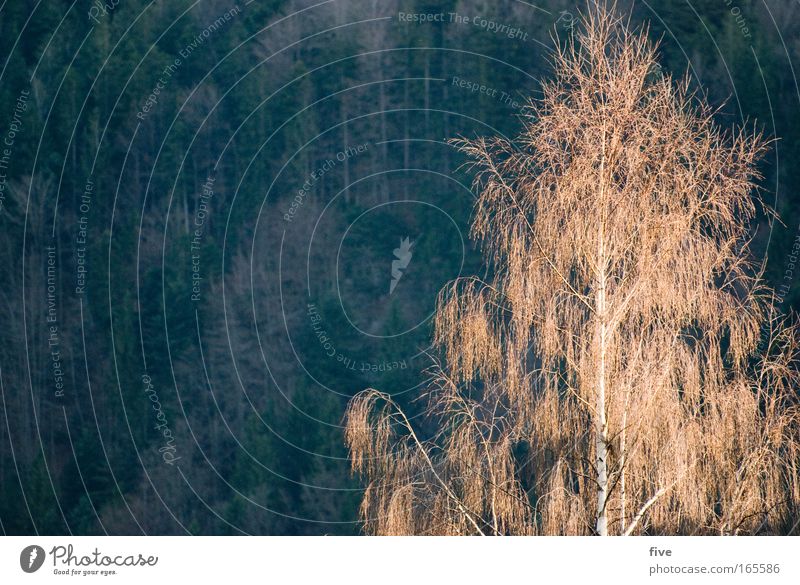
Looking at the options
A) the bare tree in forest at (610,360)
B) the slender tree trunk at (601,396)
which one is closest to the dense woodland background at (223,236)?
the bare tree in forest at (610,360)

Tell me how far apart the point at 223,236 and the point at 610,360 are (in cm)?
1066

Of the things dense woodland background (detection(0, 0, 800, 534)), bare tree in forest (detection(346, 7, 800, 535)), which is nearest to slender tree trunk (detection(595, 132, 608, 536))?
bare tree in forest (detection(346, 7, 800, 535))

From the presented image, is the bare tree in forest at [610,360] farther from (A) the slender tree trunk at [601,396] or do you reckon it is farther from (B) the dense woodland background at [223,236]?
(B) the dense woodland background at [223,236]

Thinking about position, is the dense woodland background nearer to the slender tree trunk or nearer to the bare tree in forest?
the bare tree in forest

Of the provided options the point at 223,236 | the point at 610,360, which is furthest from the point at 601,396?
the point at 223,236

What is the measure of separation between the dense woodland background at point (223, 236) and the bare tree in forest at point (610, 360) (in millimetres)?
8068

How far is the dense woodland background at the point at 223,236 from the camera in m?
22.2

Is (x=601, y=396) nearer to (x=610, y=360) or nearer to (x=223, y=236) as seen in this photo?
(x=610, y=360)

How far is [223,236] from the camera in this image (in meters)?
22.6

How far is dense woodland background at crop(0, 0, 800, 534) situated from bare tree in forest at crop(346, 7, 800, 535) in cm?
807

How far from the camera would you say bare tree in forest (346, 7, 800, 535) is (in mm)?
13422

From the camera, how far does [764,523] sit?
560 inches

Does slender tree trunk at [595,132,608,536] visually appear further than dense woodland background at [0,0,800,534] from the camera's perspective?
No

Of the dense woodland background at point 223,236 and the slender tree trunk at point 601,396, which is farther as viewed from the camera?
the dense woodland background at point 223,236
